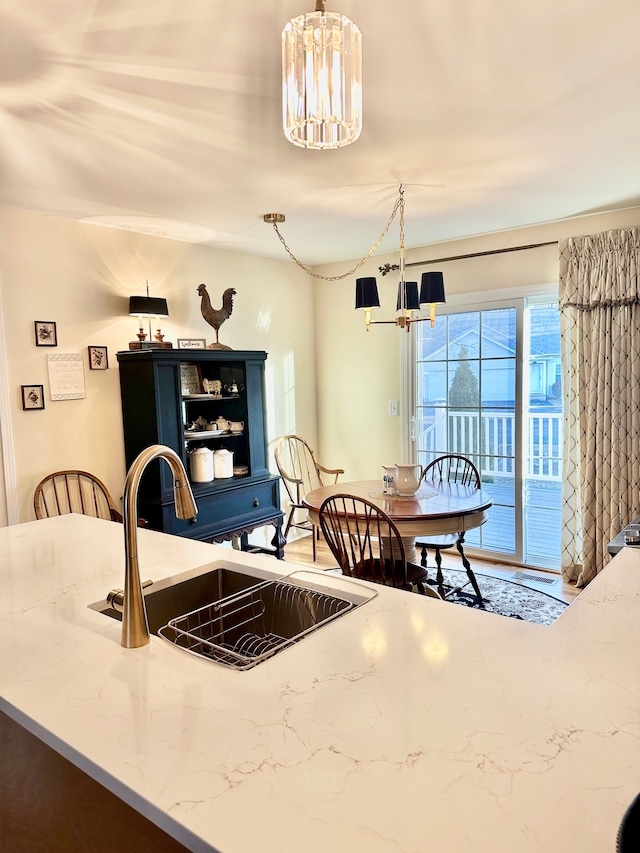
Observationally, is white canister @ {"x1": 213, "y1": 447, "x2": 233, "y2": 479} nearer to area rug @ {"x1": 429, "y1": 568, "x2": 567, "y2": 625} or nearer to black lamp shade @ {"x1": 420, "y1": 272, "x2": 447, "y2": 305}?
area rug @ {"x1": 429, "y1": 568, "x2": 567, "y2": 625}

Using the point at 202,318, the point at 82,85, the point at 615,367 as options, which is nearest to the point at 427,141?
the point at 82,85

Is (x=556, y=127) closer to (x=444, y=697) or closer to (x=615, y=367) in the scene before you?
(x=615, y=367)

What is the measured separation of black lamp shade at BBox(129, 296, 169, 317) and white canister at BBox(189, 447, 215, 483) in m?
0.93

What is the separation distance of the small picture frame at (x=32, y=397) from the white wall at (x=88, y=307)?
1.2 inches

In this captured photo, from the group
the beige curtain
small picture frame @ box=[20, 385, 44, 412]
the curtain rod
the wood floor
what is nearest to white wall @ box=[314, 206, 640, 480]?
the curtain rod

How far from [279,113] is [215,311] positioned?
207 centimetres

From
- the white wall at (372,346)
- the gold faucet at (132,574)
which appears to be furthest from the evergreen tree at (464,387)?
the gold faucet at (132,574)

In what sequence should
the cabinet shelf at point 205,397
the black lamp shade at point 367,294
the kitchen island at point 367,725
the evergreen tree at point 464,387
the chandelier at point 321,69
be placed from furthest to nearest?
the evergreen tree at point 464,387
the cabinet shelf at point 205,397
the black lamp shade at point 367,294
the chandelier at point 321,69
the kitchen island at point 367,725

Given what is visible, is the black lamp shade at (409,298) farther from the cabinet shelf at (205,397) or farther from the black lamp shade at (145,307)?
the black lamp shade at (145,307)

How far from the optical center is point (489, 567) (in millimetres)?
4422

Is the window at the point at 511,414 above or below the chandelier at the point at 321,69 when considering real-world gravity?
below

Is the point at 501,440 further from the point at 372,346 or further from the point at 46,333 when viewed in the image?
the point at 46,333

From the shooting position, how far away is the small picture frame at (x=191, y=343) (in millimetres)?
4238

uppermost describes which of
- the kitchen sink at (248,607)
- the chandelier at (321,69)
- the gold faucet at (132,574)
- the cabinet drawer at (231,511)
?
the chandelier at (321,69)
